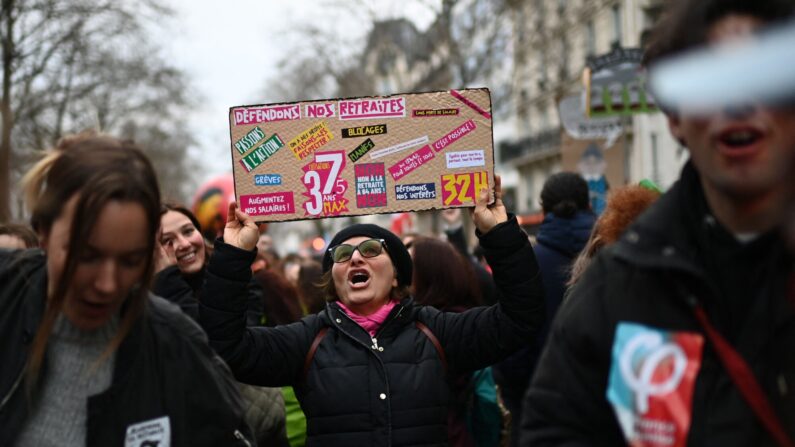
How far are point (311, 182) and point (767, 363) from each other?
7.20 ft

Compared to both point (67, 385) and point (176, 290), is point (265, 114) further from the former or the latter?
point (67, 385)

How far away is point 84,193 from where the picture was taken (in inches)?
84.3

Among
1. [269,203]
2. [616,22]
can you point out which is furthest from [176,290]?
[616,22]

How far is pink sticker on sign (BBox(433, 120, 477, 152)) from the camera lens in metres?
3.61

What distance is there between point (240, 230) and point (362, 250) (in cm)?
62

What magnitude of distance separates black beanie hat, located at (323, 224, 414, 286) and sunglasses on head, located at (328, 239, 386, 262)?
0.06 meters

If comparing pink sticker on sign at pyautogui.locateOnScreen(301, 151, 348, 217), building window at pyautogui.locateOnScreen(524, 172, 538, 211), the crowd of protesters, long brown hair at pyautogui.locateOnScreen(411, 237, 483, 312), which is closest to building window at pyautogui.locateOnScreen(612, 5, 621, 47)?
building window at pyautogui.locateOnScreen(524, 172, 538, 211)

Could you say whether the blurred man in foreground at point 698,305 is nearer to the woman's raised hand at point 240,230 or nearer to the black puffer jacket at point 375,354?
the black puffer jacket at point 375,354

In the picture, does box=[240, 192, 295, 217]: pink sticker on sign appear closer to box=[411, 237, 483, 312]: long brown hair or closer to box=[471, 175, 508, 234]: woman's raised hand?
box=[471, 175, 508, 234]: woman's raised hand

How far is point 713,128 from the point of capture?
1.67 meters

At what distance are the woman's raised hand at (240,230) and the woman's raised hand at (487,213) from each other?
0.81 m

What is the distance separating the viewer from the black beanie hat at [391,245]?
13.3 ft

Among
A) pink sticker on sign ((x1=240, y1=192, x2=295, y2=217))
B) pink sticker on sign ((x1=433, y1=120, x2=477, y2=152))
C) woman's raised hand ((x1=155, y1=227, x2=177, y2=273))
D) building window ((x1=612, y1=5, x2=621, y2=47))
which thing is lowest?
woman's raised hand ((x1=155, y1=227, x2=177, y2=273))

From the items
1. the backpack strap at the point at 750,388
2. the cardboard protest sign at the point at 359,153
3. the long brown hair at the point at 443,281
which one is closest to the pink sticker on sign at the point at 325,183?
the cardboard protest sign at the point at 359,153
